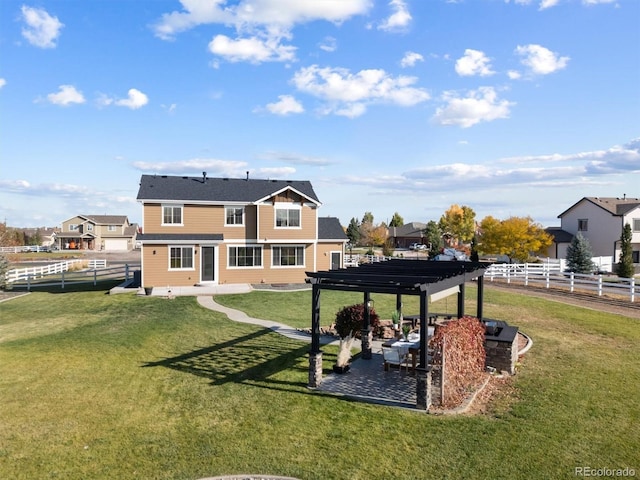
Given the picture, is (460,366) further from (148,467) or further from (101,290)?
(101,290)

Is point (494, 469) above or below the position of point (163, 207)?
below

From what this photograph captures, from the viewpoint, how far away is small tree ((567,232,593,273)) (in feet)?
123

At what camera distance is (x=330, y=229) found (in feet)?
114

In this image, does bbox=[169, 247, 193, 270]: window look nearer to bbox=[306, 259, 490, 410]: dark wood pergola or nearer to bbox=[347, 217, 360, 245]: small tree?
bbox=[306, 259, 490, 410]: dark wood pergola

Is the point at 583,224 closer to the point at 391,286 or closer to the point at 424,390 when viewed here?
the point at 391,286

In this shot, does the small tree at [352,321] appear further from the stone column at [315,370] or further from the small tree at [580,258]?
the small tree at [580,258]

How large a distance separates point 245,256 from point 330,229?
7.40 m

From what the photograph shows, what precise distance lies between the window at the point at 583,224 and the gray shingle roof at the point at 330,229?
3481 cm

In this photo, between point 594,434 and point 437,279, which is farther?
point 437,279

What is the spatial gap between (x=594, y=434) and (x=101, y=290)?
94.1 feet

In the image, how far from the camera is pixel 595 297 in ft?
84.3

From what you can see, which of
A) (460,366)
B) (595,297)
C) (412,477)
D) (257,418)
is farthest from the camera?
(595,297)

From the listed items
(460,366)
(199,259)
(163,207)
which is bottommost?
(460,366)

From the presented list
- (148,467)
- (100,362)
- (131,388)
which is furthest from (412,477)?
(100,362)
